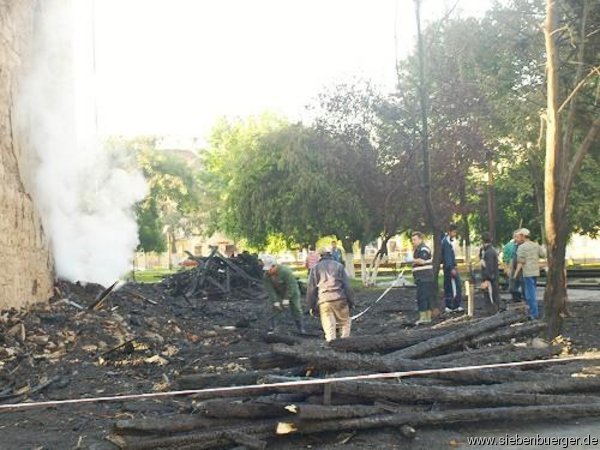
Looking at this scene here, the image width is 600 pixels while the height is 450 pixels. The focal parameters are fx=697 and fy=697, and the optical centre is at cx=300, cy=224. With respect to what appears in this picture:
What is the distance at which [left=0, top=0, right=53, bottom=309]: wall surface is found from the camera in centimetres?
1188

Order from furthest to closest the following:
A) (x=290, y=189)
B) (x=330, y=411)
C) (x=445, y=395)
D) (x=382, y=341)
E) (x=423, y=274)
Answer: (x=290, y=189) → (x=423, y=274) → (x=382, y=341) → (x=445, y=395) → (x=330, y=411)

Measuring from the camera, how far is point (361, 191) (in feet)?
97.3

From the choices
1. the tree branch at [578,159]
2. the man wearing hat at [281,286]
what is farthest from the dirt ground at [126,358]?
the tree branch at [578,159]

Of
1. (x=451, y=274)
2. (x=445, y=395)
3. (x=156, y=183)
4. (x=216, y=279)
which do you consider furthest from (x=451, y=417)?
(x=156, y=183)

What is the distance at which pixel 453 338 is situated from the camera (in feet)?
23.9

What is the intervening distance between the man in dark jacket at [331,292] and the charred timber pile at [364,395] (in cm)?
247

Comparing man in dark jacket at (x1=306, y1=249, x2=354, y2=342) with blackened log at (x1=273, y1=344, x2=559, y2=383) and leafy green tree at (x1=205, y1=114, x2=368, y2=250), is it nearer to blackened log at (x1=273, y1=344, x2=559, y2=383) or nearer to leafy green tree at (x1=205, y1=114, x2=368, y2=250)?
blackened log at (x1=273, y1=344, x2=559, y2=383)

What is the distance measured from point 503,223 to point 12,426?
124ft

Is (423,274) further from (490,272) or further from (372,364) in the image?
(372,364)

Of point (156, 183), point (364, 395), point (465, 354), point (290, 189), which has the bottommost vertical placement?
point (364, 395)

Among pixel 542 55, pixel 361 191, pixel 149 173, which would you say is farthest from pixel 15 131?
pixel 149 173

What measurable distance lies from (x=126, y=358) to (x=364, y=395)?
18.0 feet

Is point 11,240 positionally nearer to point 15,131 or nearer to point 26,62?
point 15,131

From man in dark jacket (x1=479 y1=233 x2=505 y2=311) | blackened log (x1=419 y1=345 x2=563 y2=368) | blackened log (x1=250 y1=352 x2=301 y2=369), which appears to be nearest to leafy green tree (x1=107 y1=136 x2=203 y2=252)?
man in dark jacket (x1=479 y1=233 x2=505 y2=311)
